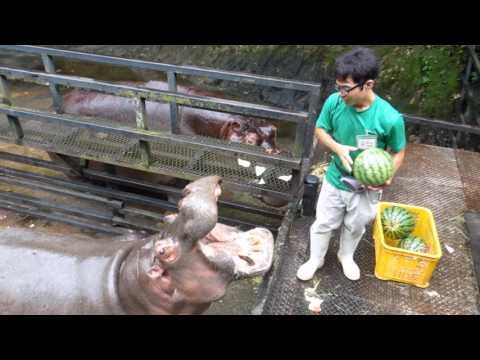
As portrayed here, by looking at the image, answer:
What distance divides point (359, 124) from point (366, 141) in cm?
11

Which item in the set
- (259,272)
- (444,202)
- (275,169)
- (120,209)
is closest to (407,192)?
(444,202)

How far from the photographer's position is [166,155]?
14.8 ft

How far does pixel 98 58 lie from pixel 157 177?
165cm

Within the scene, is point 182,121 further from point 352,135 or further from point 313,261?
point 352,135

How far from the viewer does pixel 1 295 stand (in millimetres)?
2678

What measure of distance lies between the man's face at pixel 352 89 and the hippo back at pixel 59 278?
1.67 meters

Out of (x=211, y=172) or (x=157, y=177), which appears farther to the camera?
(x=157, y=177)

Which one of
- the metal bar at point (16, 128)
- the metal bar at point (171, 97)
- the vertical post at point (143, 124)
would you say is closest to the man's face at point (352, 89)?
the metal bar at point (171, 97)

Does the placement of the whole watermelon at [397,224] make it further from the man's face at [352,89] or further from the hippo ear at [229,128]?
the hippo ear at [229,128]

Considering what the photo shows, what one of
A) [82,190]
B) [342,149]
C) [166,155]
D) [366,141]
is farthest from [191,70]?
[82,190]

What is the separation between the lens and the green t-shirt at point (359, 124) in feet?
8.28

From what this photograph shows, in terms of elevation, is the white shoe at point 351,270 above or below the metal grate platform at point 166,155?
below

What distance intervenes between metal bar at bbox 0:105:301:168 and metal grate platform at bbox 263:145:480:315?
0.63 metres

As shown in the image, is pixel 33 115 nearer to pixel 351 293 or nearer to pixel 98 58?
pixel 98 58
